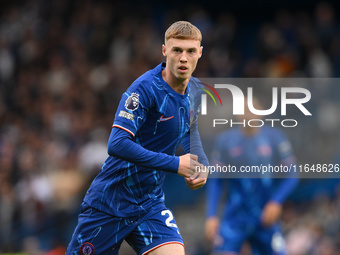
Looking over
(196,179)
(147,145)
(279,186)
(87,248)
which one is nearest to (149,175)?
(147,145)

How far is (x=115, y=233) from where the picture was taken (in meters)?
4.68

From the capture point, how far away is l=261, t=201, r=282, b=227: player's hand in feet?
23.6

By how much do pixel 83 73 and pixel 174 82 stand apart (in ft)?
31.7

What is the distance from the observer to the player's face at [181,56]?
448cm

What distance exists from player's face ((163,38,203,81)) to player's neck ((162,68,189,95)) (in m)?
0.04

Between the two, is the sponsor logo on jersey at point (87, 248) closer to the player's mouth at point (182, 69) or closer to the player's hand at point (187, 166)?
the player's hand at point (187, 166)

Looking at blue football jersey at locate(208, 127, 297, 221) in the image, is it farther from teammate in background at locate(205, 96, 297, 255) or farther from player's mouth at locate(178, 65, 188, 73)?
player's mouth at locate(178, 65, 188, 73)

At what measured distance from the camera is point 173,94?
4574 millimetres

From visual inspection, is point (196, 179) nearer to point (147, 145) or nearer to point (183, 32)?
point (147, 145)

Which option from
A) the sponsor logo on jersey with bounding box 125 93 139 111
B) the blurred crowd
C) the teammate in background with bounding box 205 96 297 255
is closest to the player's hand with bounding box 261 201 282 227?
the teammate in background with bounding box 205 96 297 255

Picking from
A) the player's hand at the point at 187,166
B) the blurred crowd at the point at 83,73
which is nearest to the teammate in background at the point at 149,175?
the player's hand at the point at 187,166

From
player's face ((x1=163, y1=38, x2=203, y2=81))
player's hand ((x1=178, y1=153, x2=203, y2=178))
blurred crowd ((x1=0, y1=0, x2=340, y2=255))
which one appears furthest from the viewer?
blurred crowd ((x1=0, y1=0, x2=340, y2=255))

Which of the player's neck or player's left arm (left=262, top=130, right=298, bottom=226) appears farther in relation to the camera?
player's left arm (left=262, top=130, right=298, bottom=226)

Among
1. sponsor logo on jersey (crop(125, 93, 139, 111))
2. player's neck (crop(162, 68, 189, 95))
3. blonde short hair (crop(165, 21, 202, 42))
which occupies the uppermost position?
blonde short hair (crop(165, 21, 202, 42))
